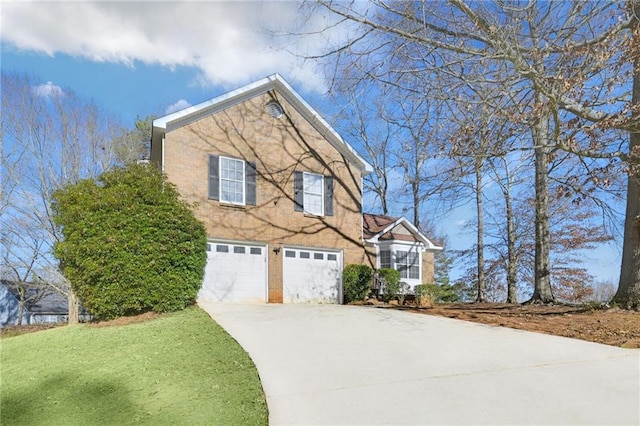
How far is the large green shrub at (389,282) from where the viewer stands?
692 inches

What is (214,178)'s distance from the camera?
15211 mm

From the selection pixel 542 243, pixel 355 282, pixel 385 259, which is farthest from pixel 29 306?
pixel 542 243

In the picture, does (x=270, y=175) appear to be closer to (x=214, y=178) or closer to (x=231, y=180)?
(x=231, y=180)

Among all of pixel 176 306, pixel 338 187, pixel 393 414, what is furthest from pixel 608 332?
pixel 338 187

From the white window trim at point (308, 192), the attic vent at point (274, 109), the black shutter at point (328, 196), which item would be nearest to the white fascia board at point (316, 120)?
the attic vent at point (274, 109)

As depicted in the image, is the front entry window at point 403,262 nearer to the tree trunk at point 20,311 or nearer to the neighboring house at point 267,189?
the neighboring house at point 267,189

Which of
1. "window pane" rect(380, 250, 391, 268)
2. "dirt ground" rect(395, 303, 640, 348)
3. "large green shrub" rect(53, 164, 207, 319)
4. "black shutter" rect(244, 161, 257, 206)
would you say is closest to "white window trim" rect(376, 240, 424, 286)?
"window pane" rect(380, 250, 391, 268)

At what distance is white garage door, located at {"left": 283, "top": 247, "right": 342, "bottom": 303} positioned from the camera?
16438mm

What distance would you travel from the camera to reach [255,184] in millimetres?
16031

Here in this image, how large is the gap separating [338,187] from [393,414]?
13.5m

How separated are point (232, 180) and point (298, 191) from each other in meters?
2.51

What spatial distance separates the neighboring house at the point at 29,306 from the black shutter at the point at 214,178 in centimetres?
1541

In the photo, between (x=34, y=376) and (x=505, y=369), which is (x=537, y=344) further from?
(x=34, y=376)

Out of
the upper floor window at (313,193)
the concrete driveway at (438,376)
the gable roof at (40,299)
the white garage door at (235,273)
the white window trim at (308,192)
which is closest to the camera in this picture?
the concrete driveway at (438,376)
